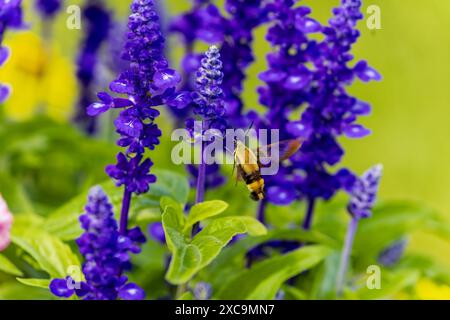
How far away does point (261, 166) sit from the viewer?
137cm

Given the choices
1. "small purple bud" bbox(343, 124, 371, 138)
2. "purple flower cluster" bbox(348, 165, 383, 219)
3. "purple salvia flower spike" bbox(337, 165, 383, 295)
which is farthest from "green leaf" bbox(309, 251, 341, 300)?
"small purple bud" bbox(343, 124, 371, 138)

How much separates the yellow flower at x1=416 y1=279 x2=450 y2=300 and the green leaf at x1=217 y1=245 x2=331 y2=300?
0.97ft

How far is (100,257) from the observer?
1.18 meters

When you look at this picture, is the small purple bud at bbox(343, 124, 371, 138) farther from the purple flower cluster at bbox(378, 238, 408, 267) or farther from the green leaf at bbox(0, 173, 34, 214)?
the green leaf at bbox(0, 173, 34, 214)

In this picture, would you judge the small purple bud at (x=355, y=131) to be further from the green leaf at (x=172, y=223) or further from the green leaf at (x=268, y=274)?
the green leaf at (x=172, y=223)

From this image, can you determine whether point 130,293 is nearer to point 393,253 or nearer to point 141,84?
point 141,84

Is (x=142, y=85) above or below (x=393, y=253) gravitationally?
above

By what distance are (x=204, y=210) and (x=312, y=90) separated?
35 cm

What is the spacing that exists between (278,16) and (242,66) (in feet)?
0.40

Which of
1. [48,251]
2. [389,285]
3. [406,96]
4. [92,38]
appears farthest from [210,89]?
[406,96]

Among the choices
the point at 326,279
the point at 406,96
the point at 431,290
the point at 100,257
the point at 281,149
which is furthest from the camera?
the point at 406,96

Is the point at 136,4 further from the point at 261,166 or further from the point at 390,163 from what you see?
the point at 390,163

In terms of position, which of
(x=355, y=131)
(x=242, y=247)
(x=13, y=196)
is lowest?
(x=242, y=247)
